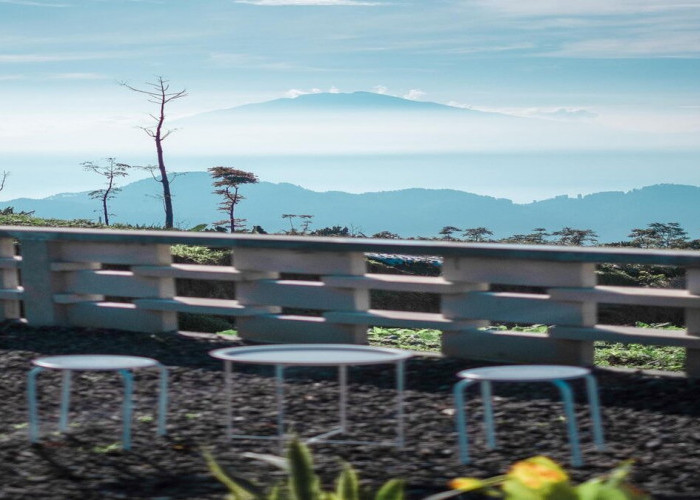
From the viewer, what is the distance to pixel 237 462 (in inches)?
212

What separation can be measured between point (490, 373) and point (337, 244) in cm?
326

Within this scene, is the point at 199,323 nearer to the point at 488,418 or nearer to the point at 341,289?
the point at 341,289

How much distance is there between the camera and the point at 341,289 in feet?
28.8

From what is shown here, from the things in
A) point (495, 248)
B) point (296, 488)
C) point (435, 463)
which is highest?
point (495, 248)

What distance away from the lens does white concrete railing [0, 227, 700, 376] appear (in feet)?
25.2

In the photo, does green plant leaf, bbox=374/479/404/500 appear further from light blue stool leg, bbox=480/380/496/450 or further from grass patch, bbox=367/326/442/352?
grass patch, bbox=367/326/442/352

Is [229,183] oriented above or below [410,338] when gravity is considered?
above

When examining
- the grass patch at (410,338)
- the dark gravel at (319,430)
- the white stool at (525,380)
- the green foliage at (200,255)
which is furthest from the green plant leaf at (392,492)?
the green foliage at (200,255)

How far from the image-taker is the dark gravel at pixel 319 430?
201 inches

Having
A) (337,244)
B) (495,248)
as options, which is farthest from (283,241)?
Result: (495,248)

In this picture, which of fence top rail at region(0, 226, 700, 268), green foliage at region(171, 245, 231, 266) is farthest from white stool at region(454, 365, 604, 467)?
green foliage at region(171, 245, 231, 266)

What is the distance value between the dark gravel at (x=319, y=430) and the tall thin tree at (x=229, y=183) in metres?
52.7

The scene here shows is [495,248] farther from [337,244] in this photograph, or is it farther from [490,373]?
[490,373]

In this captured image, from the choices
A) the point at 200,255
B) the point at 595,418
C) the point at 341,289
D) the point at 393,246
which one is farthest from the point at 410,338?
the point at 595,418
